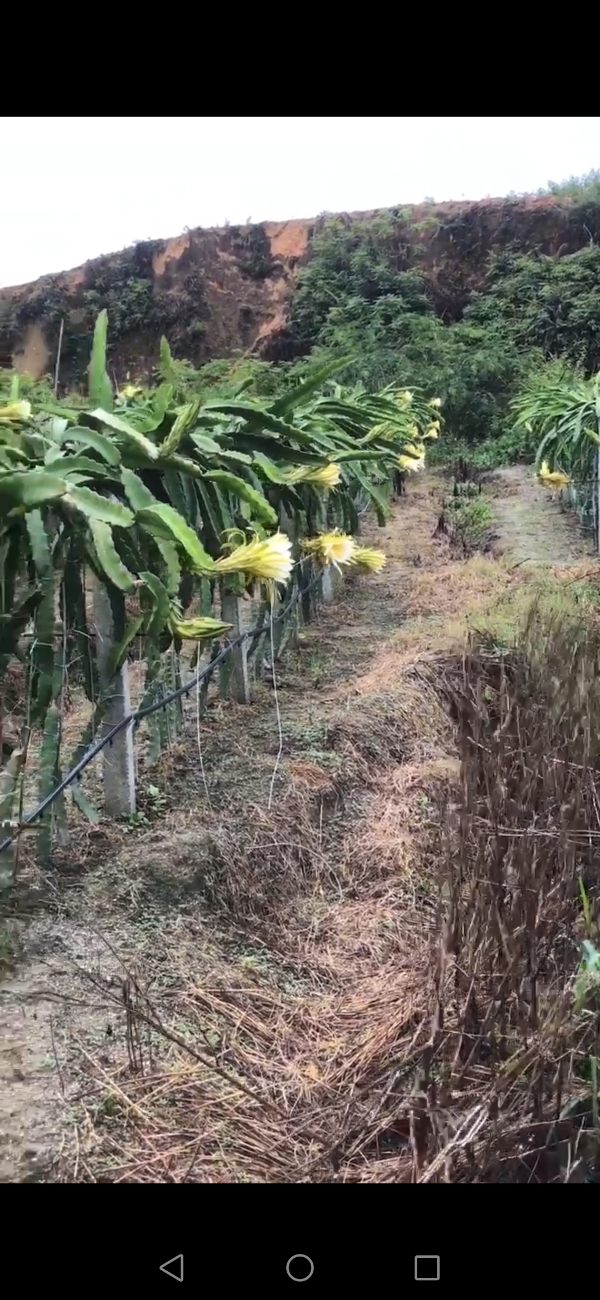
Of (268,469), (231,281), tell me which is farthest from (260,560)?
(231,281)

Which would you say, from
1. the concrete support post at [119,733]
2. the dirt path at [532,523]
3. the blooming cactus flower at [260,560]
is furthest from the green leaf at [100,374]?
the dirt path at [532,523]

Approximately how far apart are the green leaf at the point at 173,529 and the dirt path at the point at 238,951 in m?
0.38

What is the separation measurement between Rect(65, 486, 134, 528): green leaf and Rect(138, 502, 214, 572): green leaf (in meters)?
0.04

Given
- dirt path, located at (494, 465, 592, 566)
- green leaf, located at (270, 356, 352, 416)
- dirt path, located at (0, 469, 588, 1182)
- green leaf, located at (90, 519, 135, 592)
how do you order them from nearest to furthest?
dirt path, located at (0, 469, 588, 1182) → green leaf, located at (90, 519, 135, 592) → green leaf, located at (270, 356, 352, 416) → dirt path, located at (494, 465, 592, 566)

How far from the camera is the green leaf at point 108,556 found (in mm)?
892

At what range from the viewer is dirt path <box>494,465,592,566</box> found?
2.49 m

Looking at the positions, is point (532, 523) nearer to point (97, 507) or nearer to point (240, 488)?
point (240, 488)

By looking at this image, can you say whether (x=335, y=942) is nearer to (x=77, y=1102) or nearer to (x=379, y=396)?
(x=77, y=1102)

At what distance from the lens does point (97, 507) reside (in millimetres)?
920

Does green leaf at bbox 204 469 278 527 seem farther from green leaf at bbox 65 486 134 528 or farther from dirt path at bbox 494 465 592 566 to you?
dirt path at bbox 494 465 592 566

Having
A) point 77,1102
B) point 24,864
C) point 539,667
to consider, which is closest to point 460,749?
point 539,667

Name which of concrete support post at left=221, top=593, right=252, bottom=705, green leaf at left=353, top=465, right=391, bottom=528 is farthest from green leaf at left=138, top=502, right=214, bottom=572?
green leaf at left=353, top=465, right=391, bottom=528
